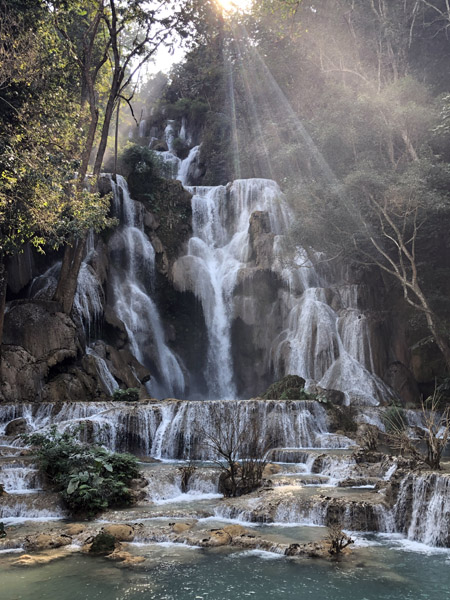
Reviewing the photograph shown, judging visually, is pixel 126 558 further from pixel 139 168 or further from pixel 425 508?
pixel 139 168

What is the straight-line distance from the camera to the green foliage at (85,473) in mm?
9789

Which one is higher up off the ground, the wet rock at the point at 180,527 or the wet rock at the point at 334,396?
the wet rock at the point at 334,396

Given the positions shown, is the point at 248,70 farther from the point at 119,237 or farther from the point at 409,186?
the point at 409,186

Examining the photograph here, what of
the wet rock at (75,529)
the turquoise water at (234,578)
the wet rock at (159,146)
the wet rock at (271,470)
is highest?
the wet rock at (159,146)

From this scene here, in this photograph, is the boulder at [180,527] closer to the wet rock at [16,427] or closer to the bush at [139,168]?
A: the wet rock at [16,427]

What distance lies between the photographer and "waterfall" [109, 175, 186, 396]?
24969mm

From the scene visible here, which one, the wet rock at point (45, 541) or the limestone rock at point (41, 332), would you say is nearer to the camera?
the wet rock at point (45, 541)

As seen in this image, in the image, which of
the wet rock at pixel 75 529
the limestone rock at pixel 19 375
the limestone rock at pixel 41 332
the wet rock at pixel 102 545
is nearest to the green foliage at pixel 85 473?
the wet rock at pixel 75 529

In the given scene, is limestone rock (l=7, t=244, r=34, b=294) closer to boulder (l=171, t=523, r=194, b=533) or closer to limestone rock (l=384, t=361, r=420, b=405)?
boulder (l=171, t=523, r=194, b=533)

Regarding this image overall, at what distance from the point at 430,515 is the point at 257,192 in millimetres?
25046

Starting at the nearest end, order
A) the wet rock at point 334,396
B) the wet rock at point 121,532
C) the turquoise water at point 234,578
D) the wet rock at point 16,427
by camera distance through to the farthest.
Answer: the turquoise water at point 234,578
the wet rock at point 121,532
the wet rock at point 16,427
the wet rock at point 334,396

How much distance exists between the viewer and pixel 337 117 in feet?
88.4

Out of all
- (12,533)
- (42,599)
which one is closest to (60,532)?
(12,533)

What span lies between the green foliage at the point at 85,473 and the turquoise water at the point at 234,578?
7.47ft
